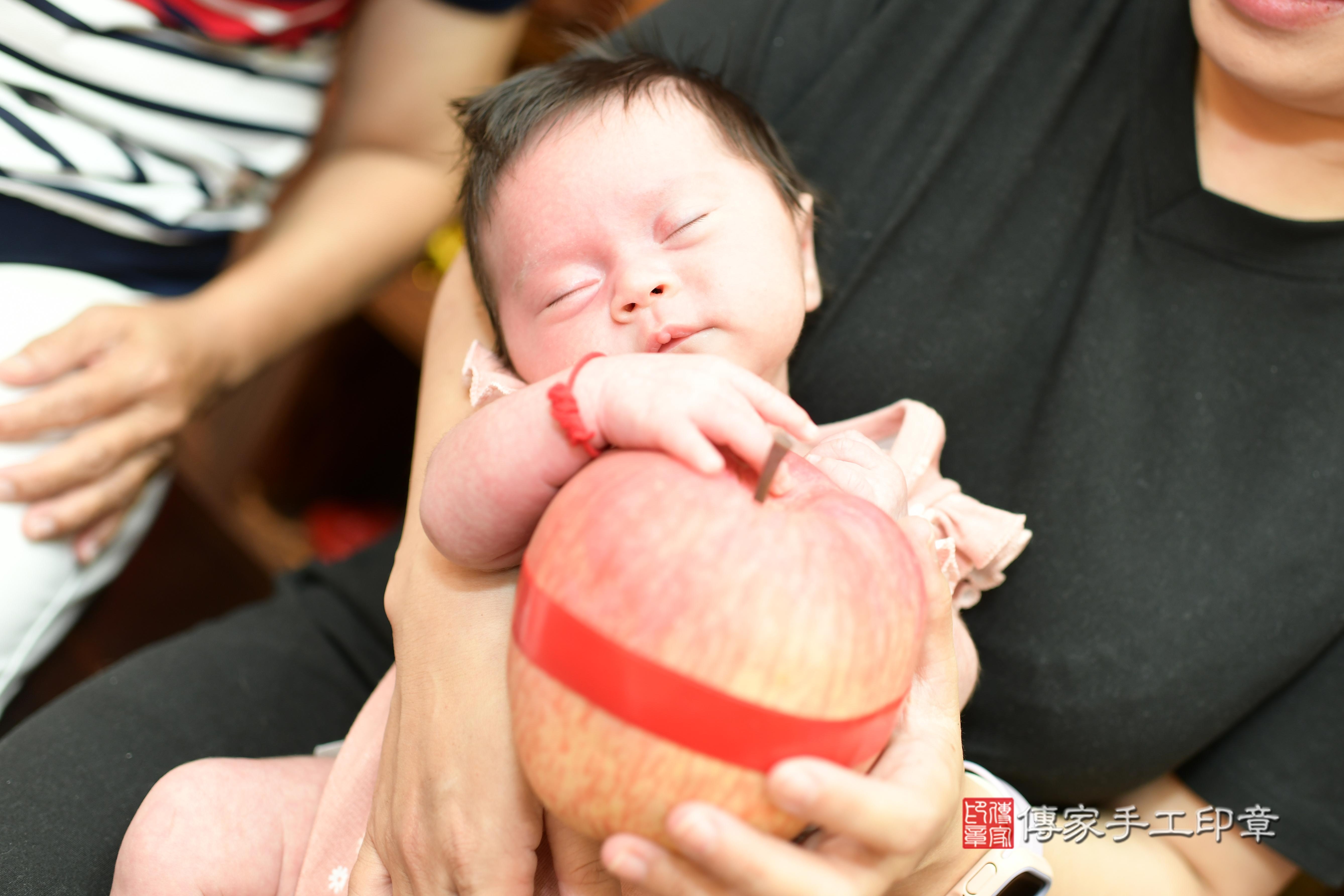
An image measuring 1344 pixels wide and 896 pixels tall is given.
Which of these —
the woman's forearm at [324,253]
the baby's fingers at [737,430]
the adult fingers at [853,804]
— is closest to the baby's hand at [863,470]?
→ the baby's fingers at [737,430]

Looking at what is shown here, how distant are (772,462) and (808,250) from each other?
20.1 inches

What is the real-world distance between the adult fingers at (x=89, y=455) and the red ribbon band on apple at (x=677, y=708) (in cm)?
78

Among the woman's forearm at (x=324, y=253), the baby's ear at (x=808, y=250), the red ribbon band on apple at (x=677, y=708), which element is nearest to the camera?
the red ribbon band on apple at (x=677, y=708)

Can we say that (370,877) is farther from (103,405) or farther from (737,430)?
(103,405)

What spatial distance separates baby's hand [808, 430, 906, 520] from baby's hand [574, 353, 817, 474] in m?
0.10

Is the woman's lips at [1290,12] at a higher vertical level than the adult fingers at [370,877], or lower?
higher

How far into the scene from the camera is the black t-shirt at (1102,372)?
0.93 m

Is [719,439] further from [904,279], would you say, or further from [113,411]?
[113,411]

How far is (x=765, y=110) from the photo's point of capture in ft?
3.76

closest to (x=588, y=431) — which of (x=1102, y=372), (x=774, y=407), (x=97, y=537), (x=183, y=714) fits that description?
(x=774, y=407)

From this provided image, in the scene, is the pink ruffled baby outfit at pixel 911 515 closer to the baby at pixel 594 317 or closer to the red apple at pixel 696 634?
the baby at pixel 594 317

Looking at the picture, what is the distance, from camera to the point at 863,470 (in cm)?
81

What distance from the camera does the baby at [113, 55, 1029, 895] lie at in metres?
0.84

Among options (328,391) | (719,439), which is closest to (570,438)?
(719,439)
